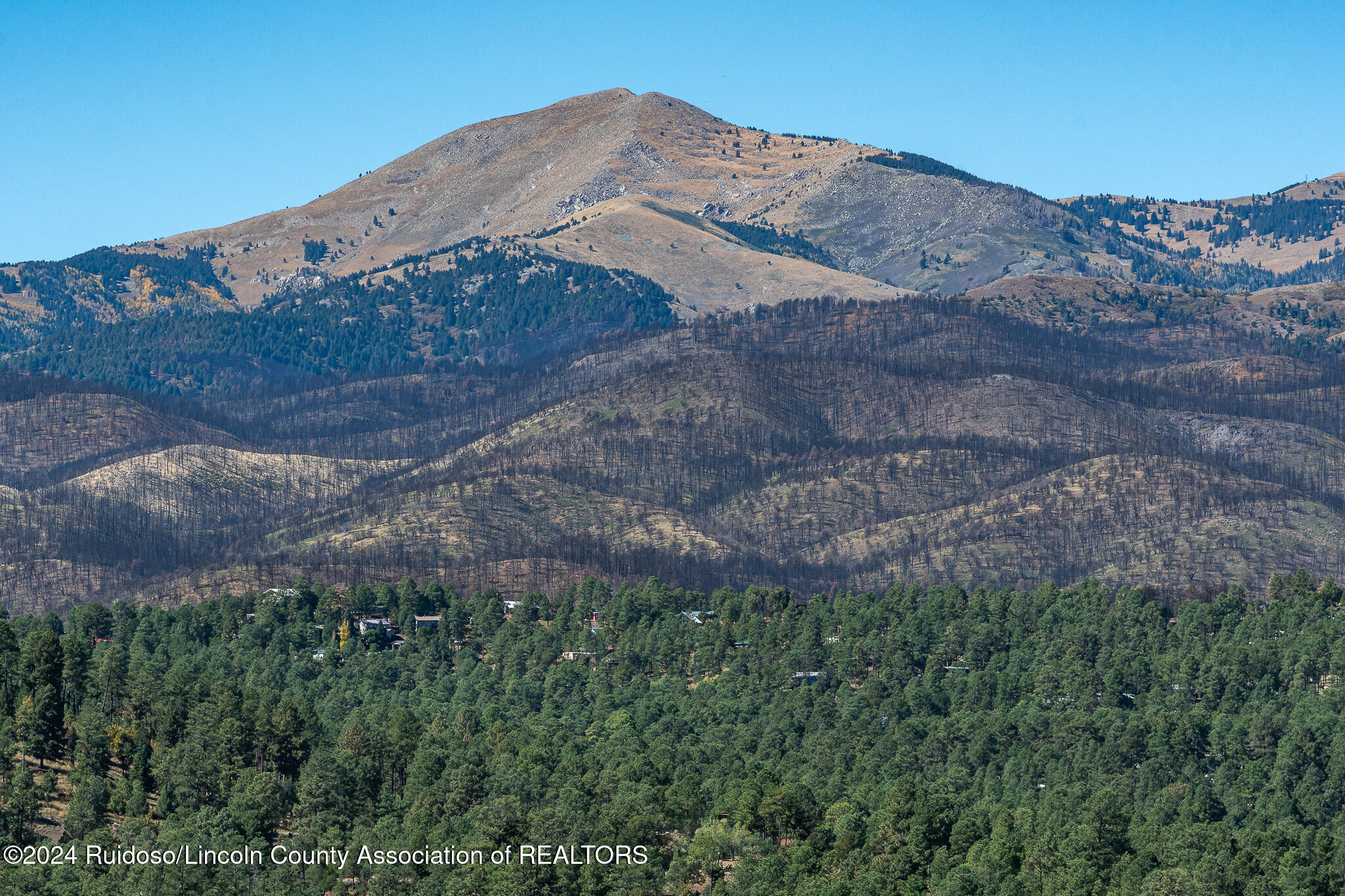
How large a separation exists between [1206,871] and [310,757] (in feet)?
277

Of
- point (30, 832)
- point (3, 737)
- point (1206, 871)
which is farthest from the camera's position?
point (3, 737)

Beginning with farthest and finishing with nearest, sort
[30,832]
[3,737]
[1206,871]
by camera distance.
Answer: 1. [3,737]
2. [30,832]
3. [1206,871]

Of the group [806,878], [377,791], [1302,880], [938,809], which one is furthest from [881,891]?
[377,791]

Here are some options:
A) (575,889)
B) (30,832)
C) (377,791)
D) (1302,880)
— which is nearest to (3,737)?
(30,832)

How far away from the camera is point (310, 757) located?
639 feet

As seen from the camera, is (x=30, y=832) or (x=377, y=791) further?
(x=377, y=791)

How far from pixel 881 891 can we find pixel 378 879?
1599 inches

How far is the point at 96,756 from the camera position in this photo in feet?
626

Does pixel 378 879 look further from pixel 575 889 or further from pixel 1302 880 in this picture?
pixel 1302 880

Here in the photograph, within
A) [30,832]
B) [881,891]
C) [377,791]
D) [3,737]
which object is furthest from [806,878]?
[3,737]

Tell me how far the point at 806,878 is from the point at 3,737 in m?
78.4

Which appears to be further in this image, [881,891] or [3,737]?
[3,737]

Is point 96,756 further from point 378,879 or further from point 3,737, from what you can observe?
point 378,879

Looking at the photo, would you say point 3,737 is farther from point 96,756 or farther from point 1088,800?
point 1088,800
